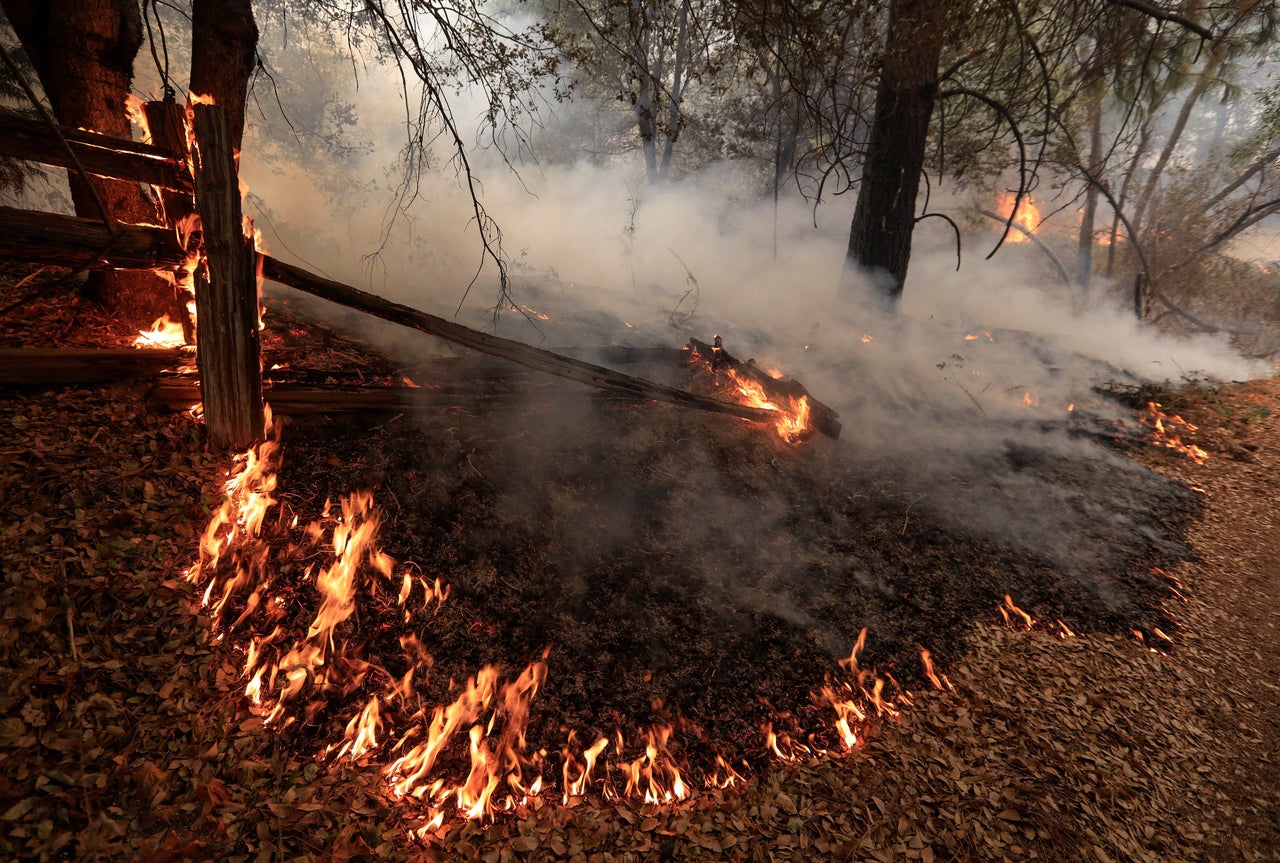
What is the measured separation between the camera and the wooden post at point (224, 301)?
3.39 m

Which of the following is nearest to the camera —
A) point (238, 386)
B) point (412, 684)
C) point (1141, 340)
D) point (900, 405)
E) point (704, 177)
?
point (412, 684)

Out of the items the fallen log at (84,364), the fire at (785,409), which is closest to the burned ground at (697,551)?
the fire at (785,409)

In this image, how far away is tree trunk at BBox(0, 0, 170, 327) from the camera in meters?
4.07

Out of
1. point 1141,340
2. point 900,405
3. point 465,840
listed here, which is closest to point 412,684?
point 465,840

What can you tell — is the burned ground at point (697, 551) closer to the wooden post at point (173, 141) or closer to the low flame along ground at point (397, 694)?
the low flame along ground at point (397, 694)

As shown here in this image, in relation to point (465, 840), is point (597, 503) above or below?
above

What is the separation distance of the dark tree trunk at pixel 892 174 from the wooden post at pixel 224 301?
22.6 feet

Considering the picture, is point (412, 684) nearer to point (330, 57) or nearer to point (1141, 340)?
point (1141, 340)

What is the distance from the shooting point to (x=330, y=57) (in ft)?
70.9

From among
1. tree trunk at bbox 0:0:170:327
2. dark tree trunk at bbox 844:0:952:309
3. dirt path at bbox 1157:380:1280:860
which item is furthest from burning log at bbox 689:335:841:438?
tree trunk at bbox 0:0:170:327

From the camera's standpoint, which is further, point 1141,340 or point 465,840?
point 1141,340

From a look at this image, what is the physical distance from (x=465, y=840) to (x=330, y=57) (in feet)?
91.3

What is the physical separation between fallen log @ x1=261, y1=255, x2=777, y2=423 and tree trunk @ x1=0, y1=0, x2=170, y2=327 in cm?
148

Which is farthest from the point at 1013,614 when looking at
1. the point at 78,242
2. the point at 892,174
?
the point at 78,242
